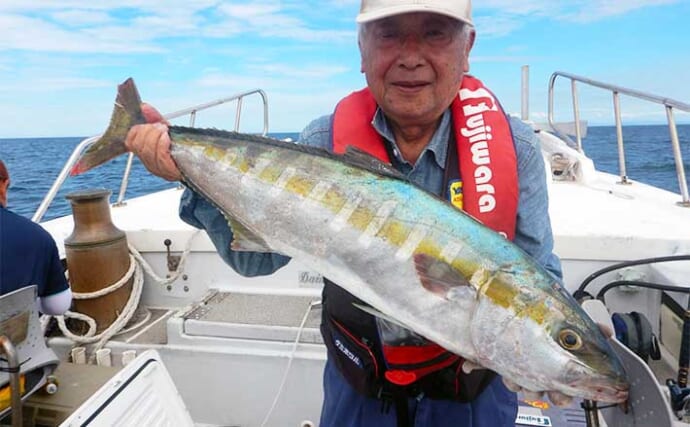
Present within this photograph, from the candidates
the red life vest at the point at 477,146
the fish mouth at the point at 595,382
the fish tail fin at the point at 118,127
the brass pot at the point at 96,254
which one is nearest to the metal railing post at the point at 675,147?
the red life vest at the point at 477,146

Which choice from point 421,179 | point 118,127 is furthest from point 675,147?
point 118,127

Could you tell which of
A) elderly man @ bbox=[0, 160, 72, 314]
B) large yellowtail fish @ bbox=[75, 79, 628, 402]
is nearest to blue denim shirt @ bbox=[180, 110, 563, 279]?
large yellowtail fish @ bbox=[75, 79, 628, 402]

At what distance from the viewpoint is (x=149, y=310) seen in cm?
457

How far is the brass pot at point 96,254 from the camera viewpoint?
394 cm

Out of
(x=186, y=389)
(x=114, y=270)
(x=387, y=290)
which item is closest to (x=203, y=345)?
(x=186, y=389)

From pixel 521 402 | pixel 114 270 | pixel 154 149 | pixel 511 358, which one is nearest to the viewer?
pixel 511 358

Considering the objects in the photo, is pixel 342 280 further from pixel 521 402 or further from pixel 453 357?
pixel 521 402

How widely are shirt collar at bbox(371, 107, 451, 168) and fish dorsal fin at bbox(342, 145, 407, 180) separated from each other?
351 mm

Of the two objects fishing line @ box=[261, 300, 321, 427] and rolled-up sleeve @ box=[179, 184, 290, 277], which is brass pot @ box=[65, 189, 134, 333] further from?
rolled-up sleeve @ box=[179, 184, 290, 277]

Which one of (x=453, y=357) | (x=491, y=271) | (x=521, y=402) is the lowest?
(x=521, y=402)

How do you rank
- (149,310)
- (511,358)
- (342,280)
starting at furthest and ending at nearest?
(149,310), (342,280), (511,358)

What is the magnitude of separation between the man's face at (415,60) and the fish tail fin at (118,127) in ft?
3.06

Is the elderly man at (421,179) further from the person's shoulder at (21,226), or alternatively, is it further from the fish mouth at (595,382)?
the person's shoulder at (21,226)

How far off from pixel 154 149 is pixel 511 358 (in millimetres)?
1477
